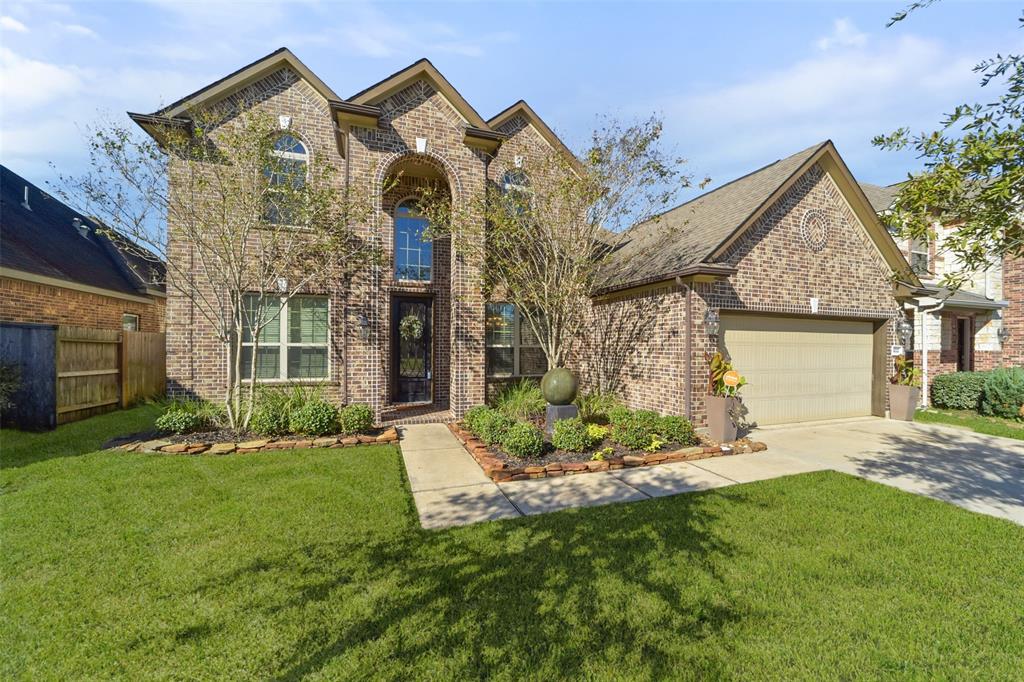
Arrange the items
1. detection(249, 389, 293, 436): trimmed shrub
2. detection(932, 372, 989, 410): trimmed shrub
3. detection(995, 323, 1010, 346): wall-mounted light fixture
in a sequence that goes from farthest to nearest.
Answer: detection(995, 323, 1010, 346): wall-mounted light fixture < detection(932, 372, 989, 410): trimmed shrub < detection(249, 389, 293, 436): trimmed shrub

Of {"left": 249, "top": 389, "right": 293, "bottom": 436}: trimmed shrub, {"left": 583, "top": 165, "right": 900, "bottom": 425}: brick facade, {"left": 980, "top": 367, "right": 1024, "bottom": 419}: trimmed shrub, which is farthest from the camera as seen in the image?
{"left": 980, "top": 367, "right": 1024, "bottom": 419}: trimmed shrub

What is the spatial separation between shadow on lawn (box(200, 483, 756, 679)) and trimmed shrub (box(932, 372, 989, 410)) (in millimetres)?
12181

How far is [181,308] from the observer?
8.80m

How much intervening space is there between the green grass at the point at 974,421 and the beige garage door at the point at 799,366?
4.43ft

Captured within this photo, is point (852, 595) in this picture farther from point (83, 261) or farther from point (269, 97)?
point (83, 261)

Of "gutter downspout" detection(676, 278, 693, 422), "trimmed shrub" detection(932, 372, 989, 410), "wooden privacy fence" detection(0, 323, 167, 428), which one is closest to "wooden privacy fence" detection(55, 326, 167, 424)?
Answer: "wooden privacy fence" detection(0, 323, 167, 428)

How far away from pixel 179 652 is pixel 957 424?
13804mm

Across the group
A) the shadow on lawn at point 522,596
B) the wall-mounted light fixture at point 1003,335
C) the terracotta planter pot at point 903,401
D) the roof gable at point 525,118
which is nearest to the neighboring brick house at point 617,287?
the terracotta planter pot at point 903,401

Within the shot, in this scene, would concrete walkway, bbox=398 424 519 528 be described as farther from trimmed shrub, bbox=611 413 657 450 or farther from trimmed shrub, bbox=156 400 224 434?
trimmed shrub, bbox=156 400 224 434

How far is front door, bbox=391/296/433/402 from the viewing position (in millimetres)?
10875

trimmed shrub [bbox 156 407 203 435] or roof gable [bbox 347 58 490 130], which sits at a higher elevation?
roof gable [bbox 347 58 490 130]

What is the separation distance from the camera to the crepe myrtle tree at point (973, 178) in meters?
3.35

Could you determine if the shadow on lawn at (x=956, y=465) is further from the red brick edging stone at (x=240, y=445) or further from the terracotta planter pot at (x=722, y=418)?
the red brick edging stone at (x=240, y=445)

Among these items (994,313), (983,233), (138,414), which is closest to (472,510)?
(983,233)
